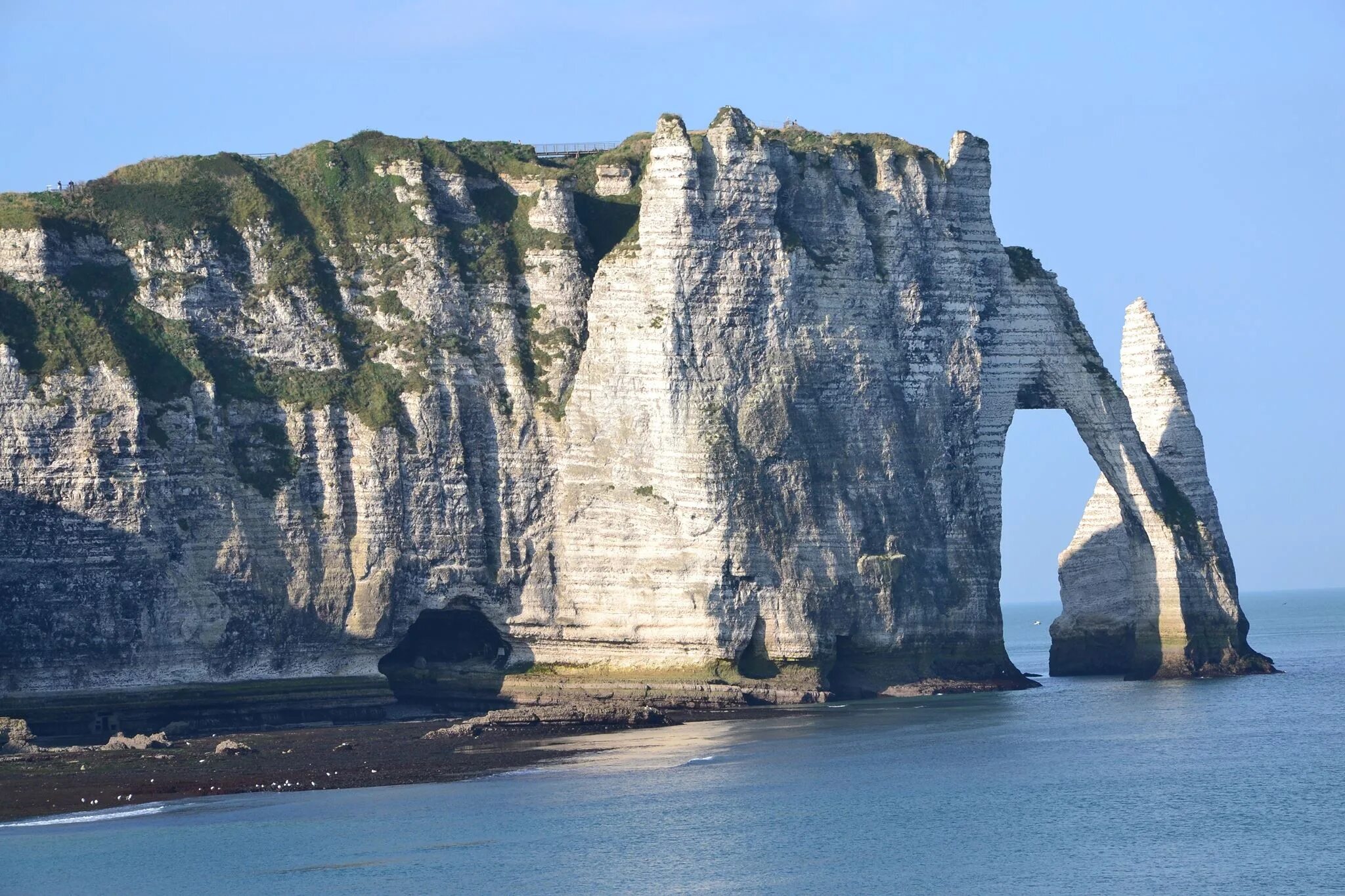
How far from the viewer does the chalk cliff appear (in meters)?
63.5

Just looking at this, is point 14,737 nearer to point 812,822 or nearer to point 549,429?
point 549,429

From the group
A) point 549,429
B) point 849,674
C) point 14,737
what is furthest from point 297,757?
point 849,674

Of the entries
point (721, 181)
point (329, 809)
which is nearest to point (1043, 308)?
point (721, 181)

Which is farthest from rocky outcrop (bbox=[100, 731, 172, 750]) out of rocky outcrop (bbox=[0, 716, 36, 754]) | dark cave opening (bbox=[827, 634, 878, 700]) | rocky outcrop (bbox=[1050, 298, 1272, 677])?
rocky outcrop (bbox=[1050, 298, 1272, 677])

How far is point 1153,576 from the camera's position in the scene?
225 feet

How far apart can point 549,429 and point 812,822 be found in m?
25.0

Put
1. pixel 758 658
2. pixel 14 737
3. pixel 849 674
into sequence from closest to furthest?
pixel 14 737 → pixel 758 658 → pixel 849 674

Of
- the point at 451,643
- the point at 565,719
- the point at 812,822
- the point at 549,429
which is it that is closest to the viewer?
the point at 812,822

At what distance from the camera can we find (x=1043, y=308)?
7069 cm

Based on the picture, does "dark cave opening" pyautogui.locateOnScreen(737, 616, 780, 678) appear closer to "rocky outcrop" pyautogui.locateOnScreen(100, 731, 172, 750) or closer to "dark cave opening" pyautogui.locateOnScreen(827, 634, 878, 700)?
"dark cave opening" pyautogui.locateOnScreen(827, 634, 878, 700)

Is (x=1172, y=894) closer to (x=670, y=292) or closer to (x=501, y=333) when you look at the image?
(x=670, y=292)

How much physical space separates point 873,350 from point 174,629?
22872mm

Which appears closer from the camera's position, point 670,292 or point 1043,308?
point 670,292

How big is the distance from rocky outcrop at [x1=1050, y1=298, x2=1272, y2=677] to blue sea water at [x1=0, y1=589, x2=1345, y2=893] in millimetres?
9324
